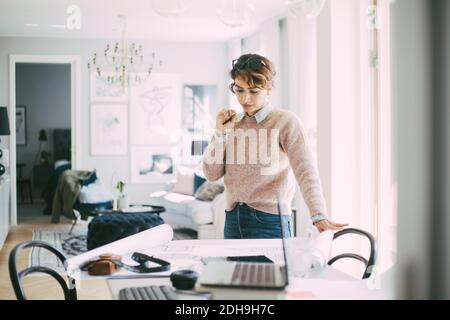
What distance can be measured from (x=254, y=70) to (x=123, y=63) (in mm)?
2835

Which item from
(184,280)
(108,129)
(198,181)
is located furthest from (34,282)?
(108,129)

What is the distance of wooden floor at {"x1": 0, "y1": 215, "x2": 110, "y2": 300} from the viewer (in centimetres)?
132

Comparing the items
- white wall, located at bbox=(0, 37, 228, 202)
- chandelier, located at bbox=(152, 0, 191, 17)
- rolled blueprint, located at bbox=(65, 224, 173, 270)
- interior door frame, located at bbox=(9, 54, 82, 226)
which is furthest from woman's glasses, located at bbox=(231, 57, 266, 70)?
interior door frame, located at bbox=(9, 54, 82, 226)

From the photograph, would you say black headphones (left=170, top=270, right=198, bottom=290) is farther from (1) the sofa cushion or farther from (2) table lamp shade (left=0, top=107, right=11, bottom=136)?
(1) the sofa cushion

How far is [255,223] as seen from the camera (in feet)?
5.81

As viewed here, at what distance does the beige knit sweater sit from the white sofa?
301 centimetres

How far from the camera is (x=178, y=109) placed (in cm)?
588

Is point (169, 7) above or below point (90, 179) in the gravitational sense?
above

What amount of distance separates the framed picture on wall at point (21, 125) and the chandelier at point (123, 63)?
565mm

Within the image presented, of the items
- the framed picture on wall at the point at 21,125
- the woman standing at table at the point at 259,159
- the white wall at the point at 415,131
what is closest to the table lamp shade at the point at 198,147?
the framed picture on wall at the point at 21,125

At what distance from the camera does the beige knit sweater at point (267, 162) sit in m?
1.70

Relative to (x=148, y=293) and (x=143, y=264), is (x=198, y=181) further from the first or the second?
(x=148, y=293)
